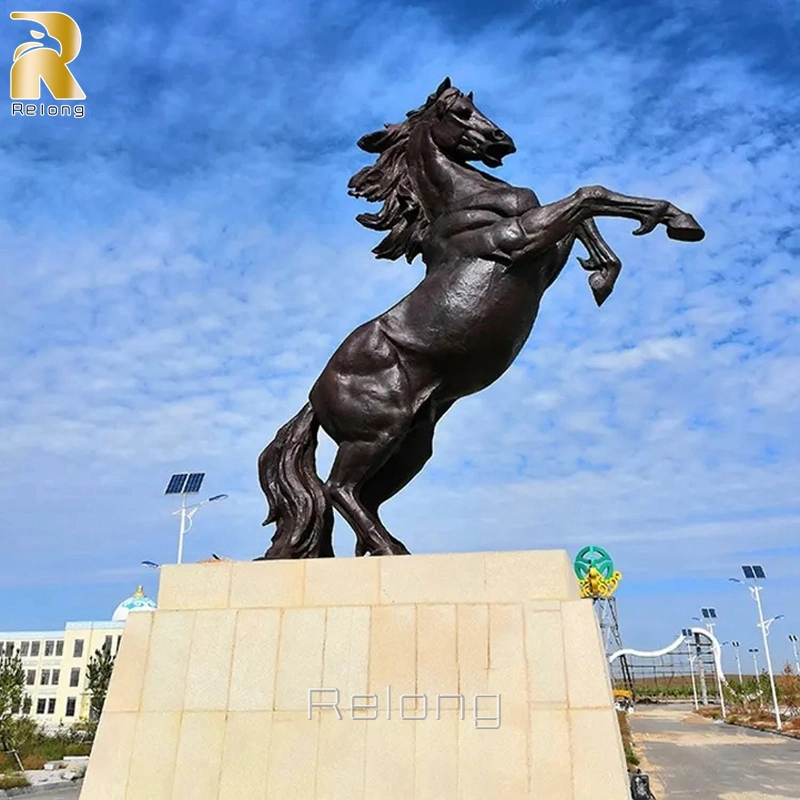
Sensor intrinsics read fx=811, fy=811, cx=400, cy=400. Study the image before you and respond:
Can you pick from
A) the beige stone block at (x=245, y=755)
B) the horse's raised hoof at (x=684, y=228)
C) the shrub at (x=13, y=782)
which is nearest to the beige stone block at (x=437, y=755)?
the beige stone block at (x=245, y=755)

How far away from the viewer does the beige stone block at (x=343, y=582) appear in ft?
15.6

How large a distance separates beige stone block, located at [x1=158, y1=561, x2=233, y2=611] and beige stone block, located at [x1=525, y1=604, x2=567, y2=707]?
1876 millimetres

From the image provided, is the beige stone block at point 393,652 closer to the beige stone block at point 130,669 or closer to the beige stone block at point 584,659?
the beige stone block at point 584,659

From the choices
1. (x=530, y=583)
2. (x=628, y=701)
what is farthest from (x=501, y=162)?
(x=628, y=701)

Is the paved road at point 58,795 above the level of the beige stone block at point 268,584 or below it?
below

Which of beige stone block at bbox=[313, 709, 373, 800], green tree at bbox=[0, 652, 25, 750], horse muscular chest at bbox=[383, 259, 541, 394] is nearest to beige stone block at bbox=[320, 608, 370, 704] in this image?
beige stone block at bbox=[313, 709, 373, 800]

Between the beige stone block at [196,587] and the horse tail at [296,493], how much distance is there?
1.36 ft

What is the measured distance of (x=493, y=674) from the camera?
4324 millimetres

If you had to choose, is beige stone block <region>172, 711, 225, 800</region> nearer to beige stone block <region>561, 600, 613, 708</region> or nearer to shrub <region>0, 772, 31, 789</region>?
beige stone block <region>561, 600, 613, 708</region>

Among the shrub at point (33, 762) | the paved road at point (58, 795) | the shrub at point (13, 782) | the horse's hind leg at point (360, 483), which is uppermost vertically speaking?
the horse's hind leg at point (360, 483)

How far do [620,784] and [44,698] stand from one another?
183ft

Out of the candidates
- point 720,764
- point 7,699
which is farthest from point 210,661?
point 7,699

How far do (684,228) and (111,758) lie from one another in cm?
462

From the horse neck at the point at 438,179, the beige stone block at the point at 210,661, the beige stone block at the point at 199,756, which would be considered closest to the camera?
the beige stone block at the point at 199,756
